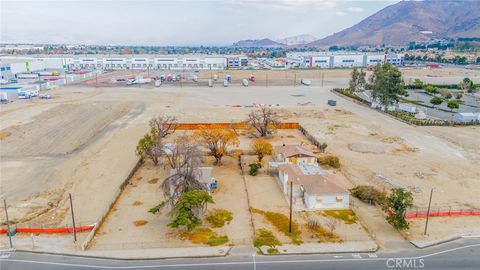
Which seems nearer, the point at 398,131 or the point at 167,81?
the point at 398,131

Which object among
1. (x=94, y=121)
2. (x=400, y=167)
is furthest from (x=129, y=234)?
(x=94, y=121)

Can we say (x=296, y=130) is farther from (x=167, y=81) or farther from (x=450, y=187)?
(x=167, y=81)

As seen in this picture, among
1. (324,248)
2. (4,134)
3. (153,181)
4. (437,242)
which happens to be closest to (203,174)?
(153,181)

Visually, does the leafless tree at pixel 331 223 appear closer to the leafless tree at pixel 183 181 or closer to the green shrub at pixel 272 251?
the green shrub at pixel 272 251

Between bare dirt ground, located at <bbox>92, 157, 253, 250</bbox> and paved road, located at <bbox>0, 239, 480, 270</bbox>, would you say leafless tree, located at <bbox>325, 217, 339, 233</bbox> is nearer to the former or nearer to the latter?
paved road, located at <bbox>0, 239, 480, 270</bbox>

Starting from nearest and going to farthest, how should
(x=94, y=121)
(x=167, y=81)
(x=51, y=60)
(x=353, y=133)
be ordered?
(x=353, y=133)
(x=94, y=121)
(x=167, y=81)
(x=51, y=60)

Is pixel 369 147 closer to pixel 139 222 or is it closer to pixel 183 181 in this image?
pixel 183 181

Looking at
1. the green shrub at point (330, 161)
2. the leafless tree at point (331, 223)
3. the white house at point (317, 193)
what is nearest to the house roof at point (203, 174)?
the white house at point (317, 193)

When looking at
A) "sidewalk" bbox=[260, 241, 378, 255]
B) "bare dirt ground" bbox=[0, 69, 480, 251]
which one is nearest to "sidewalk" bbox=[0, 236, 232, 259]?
"bare dirt ground" bbox=[0, 69, 480, 251]
